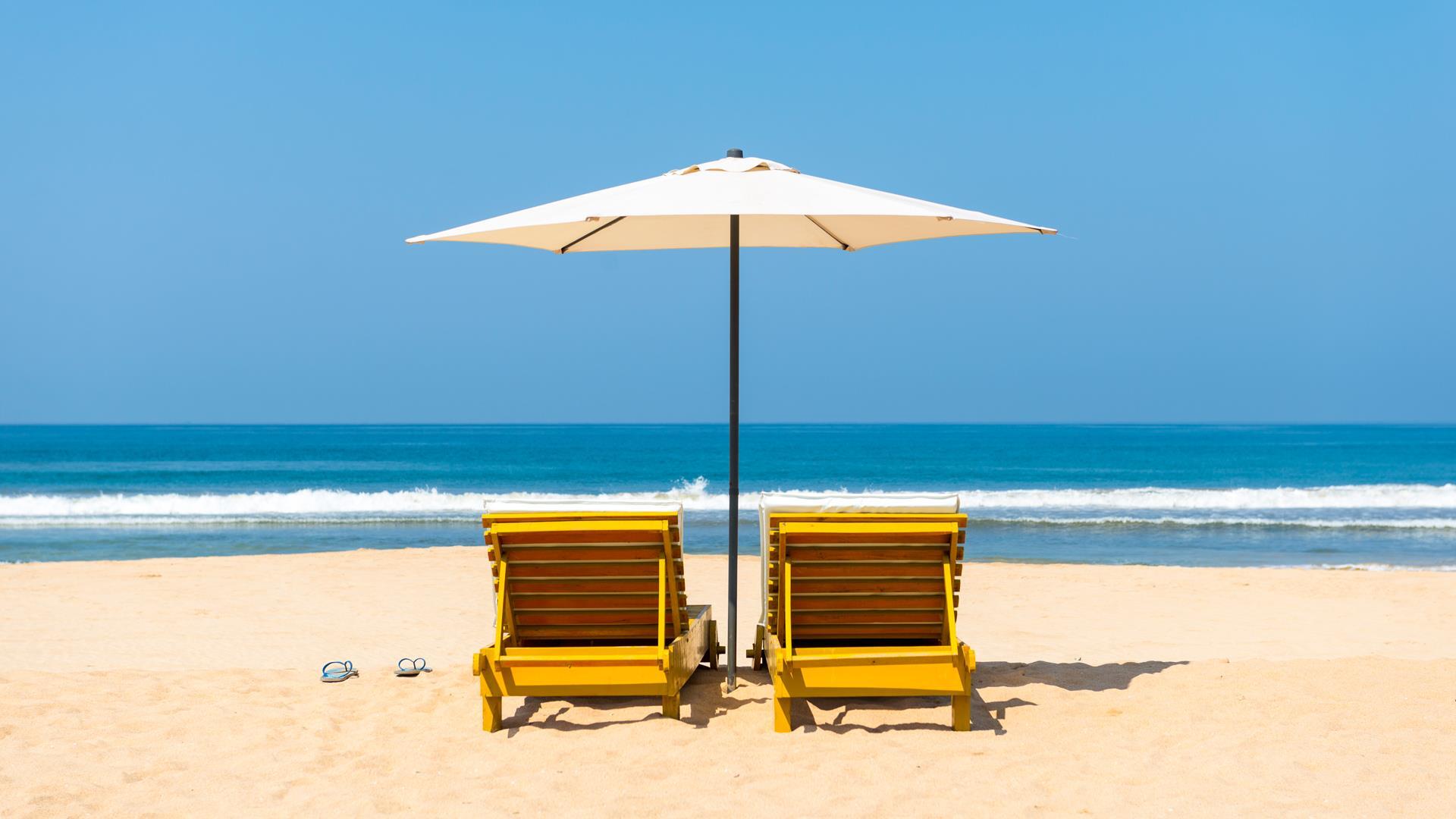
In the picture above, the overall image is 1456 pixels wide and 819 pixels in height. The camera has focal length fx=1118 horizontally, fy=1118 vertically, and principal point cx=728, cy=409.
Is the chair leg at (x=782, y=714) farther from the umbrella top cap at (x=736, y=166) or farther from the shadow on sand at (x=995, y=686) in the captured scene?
the umbrella top cap at (x=736, y=166)

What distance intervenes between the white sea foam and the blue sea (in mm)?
96

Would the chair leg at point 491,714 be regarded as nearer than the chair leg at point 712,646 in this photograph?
Yes

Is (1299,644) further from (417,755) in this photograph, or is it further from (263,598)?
(263,598)

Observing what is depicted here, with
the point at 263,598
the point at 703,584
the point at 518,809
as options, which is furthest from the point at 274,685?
the point at 703,584

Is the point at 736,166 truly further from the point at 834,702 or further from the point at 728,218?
the point at 834,702

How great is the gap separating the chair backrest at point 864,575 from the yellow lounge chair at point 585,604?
47 centimetres

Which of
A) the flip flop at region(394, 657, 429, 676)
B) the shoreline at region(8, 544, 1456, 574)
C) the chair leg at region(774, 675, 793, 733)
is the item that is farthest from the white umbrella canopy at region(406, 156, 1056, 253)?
the shoreline at region(8, 544, 1456, 574)

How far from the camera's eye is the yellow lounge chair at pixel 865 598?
4.66 metres

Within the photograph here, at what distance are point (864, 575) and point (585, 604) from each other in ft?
4.04

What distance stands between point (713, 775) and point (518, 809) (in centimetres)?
75

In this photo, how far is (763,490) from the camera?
102 feet

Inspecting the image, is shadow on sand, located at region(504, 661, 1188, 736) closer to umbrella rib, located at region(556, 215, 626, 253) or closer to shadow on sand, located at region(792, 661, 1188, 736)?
shadow on sand, located at region(792, 661, 1188, 736)

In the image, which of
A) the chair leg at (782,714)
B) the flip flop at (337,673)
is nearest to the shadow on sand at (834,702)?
the chair leg at (782,714)

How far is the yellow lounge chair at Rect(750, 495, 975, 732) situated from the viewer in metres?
4.66
